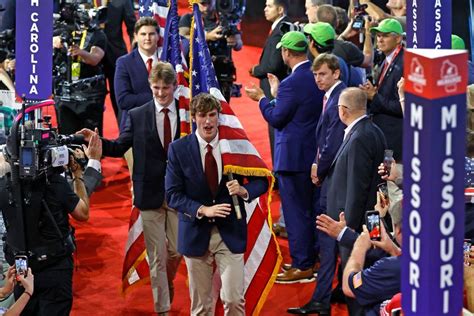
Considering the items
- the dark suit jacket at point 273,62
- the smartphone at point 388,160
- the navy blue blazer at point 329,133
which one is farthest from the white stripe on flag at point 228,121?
the dark suit jacket at point 273,62

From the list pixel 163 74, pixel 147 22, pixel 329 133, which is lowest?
pixel 329 133

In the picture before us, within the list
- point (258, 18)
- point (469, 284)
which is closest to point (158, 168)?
point (469, 284)

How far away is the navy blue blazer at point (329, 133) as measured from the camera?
25.1 feet

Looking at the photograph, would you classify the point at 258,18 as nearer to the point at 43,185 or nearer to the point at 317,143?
the point at 317,143

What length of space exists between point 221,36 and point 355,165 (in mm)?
4713

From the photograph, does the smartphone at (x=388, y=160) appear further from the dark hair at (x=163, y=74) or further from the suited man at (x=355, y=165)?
the dark hair at (x=163, y=74)

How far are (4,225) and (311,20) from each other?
4867 mm

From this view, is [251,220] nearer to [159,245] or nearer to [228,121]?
[159,245]

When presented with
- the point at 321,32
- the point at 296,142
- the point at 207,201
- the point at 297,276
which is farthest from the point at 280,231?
the point at 207,201

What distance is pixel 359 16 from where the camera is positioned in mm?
10867

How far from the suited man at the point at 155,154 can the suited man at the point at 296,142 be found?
998 mm

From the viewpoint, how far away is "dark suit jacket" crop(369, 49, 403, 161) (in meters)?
8.86

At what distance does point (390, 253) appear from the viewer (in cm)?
564

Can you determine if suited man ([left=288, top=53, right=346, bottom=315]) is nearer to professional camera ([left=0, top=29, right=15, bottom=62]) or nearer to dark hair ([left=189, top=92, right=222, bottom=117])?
dark hair ([left=189, top=92, right=222, bottom=117])
